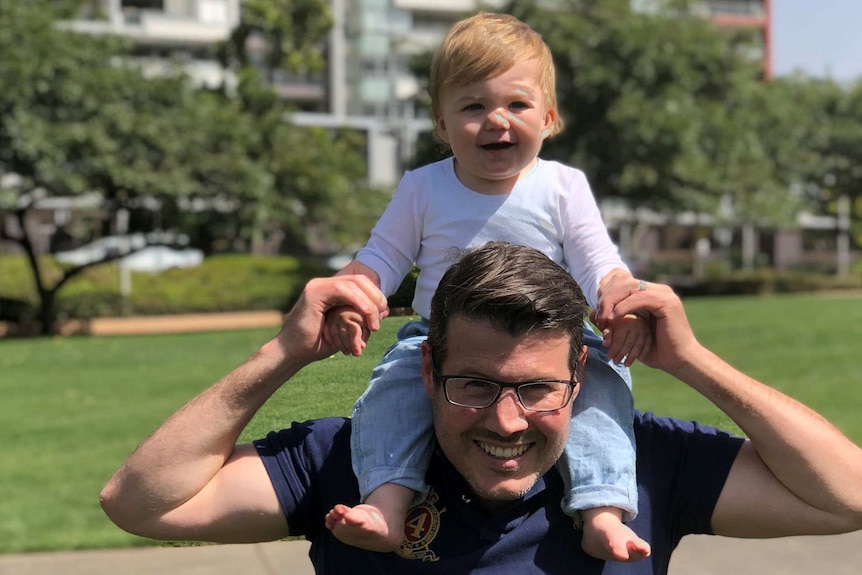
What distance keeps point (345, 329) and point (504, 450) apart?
40 cm

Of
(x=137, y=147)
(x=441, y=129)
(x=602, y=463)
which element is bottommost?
(x=137, y=147)

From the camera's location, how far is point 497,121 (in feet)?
7.46

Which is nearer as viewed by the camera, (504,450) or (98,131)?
(504,450)

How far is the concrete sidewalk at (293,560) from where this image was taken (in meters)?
5.29

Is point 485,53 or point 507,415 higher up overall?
point 485,53

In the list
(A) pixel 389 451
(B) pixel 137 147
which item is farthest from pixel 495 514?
(B) pixel 137 147

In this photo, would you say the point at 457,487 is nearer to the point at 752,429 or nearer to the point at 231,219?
the point at 752,429

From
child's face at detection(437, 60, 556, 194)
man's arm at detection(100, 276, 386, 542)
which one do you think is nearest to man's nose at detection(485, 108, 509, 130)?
child's face at detection(437, 60, 556, 194)

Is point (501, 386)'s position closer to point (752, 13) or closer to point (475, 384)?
point (475, 384)

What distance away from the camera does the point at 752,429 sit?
6.82 feet

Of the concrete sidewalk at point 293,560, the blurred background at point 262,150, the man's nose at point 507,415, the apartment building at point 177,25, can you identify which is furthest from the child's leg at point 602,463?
the apartment building at point 177,25

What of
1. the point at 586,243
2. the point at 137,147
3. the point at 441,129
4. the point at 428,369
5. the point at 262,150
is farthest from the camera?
the point at 262,150

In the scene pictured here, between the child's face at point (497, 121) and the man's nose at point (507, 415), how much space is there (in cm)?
60

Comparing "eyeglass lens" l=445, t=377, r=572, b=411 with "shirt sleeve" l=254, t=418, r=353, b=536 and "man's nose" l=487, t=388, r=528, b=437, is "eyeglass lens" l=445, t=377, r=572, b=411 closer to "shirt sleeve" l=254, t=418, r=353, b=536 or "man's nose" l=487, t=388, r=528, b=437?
"man's nose" l=487, t=388, r=528, b=437
